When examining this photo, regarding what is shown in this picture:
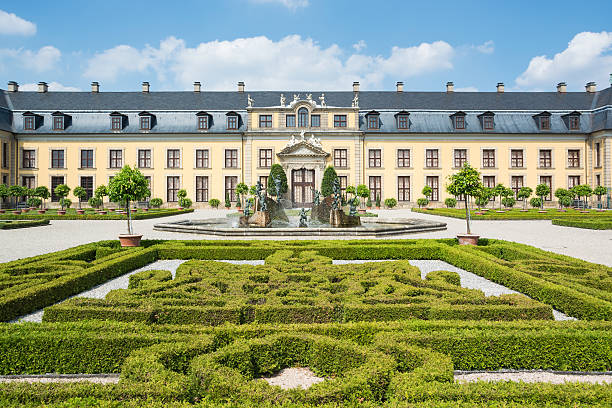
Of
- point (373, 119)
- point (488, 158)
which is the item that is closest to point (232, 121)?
point (373, 119)

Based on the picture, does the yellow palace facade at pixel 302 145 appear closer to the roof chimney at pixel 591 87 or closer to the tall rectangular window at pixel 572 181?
the tall rectangular window at pixel 572 181

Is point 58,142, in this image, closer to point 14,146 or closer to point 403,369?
point 14,146

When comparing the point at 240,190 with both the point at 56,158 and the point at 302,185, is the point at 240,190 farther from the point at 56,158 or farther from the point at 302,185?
the point at 56,158

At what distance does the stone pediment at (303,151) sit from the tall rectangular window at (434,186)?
38.1 feet

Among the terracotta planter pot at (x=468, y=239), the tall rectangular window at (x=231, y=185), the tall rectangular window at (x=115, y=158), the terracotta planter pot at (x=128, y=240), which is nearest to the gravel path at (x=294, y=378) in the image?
the terracotta planter pot at (x=128, y=240)

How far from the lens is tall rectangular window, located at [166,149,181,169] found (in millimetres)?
39906

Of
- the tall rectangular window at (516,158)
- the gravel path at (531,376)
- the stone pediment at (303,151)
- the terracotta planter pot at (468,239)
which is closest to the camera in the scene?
the gravel path at (531,376)

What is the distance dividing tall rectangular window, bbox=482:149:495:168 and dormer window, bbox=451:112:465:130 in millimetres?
3757

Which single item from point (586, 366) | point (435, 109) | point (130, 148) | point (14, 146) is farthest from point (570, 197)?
point (14, 146)

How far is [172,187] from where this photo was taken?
132ft

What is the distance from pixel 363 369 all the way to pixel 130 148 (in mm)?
41627

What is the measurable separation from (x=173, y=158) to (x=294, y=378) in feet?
130

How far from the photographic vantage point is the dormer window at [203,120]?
1565 inches

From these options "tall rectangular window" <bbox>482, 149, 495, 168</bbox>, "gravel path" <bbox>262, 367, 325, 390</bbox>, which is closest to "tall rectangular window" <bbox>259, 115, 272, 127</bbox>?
"tall rectangular window" <bbox>482, 149, 495, 168</bbox>
